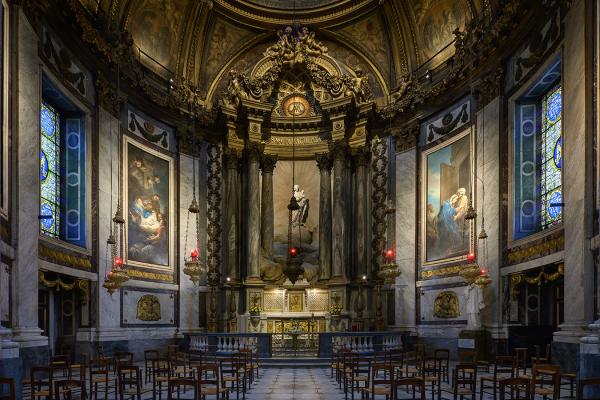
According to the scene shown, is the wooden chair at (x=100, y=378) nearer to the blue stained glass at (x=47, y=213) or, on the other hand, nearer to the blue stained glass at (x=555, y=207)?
the blue stained glass at (x=47, y=213)

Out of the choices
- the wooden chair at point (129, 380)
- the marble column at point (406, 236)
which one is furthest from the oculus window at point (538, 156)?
the wooden chair at point (129, 380)

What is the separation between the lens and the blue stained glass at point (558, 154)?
611 inches

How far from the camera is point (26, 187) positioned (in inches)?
539

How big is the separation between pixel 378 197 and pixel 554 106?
9.61 meters

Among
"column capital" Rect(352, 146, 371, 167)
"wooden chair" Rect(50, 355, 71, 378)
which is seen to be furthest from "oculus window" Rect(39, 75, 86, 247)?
"column capital" Rect(352, 146, 371, 167)

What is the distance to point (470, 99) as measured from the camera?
20.4 metres

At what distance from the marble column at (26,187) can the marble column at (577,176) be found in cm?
1151

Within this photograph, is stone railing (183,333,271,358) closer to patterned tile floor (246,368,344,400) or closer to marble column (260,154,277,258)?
patterned tile floor (246,368,344,400)

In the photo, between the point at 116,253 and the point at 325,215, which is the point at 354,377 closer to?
the point at 116,253

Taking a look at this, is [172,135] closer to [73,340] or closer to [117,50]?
[117,50]

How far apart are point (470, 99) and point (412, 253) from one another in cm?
595

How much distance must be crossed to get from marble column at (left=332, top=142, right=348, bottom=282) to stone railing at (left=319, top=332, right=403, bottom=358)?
444cm

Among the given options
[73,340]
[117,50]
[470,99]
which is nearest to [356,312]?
[470,99]

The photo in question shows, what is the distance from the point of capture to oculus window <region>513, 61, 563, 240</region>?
15.9m
